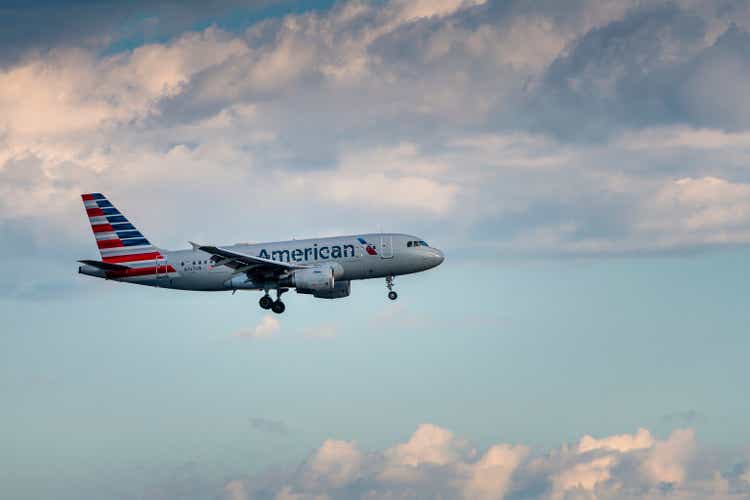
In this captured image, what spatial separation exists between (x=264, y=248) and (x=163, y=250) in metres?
9.54

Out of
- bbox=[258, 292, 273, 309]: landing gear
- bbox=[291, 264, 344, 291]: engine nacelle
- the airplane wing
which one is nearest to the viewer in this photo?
the airplane wing

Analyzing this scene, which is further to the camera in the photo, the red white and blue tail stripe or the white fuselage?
the red white and blue tail stripe

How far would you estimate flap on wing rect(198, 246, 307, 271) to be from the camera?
279ft

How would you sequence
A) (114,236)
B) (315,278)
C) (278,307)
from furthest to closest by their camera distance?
(114,236)
(278,307)
(315,278)

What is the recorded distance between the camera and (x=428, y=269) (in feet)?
297

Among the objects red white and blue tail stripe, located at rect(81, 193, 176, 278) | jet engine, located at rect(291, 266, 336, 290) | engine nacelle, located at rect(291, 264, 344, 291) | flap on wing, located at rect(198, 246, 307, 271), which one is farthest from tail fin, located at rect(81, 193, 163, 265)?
jet engine, located at rect(291, 266, 336, 290)

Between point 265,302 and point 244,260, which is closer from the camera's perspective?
point 244,260

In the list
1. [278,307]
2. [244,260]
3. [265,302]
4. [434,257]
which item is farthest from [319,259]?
[434,257]

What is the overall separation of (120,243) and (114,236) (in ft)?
3.25

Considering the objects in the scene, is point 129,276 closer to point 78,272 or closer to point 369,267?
point 78,272

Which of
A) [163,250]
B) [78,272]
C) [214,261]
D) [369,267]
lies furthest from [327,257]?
[78,272]

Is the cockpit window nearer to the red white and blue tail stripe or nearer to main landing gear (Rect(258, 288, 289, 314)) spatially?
main landing gear (Rect(258, 288, 289, 314))

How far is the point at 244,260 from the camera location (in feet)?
284

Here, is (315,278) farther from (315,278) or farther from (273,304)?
(273,304)
